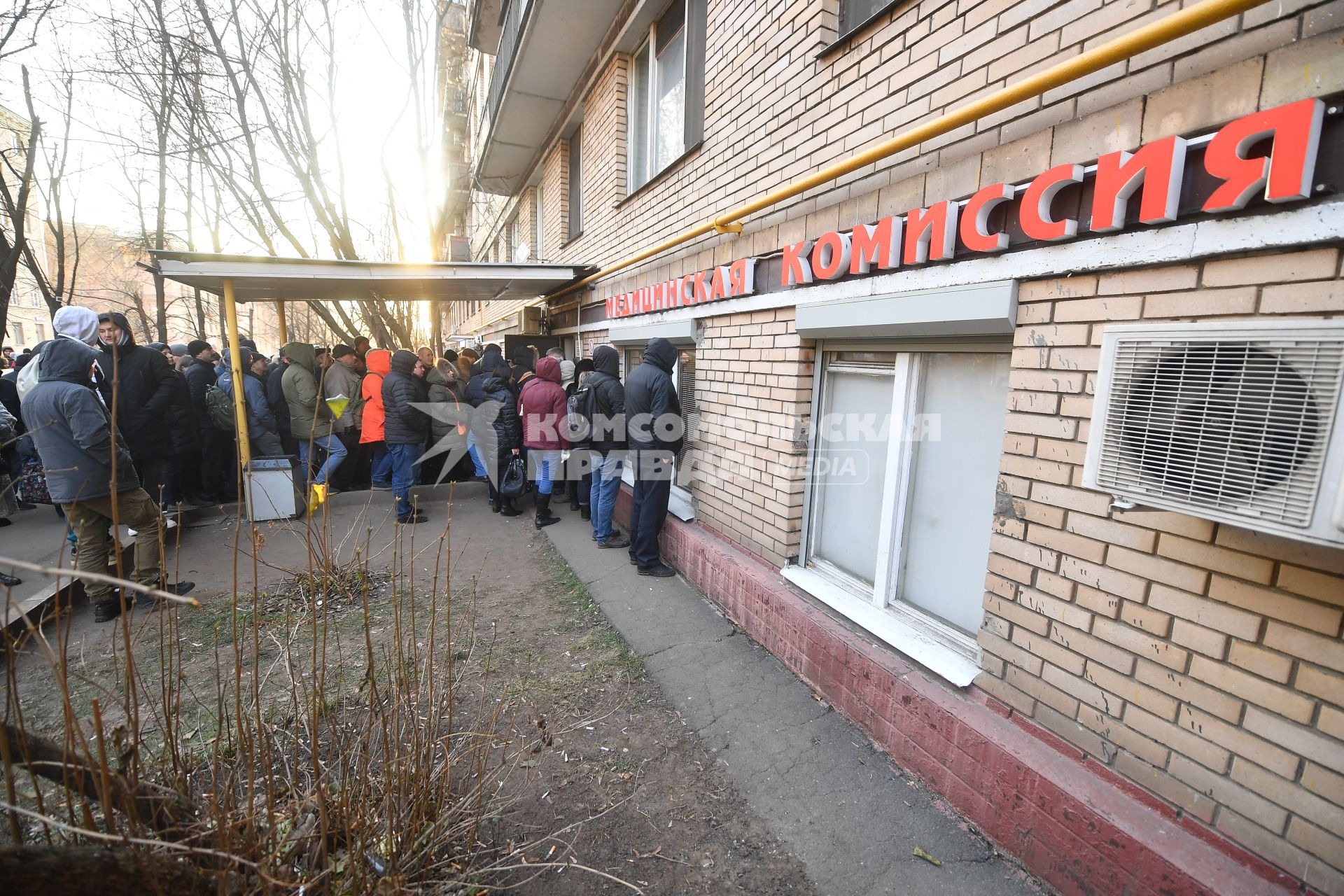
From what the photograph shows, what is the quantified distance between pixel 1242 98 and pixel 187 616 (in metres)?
5.90

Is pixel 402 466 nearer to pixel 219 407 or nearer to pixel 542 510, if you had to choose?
pixel 542 510

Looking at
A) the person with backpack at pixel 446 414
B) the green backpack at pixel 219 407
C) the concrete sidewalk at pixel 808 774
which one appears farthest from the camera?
the person with backpack at pixel 446 414

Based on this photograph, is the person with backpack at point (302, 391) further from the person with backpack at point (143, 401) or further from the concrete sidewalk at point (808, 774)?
the concrete sidewalk at point (808, 774)

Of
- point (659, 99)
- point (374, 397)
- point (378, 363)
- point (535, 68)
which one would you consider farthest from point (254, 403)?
point (659, 99)

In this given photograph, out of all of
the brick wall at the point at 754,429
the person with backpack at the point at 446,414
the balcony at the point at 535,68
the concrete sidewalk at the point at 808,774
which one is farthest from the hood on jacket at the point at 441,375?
the concrete sidewalk at the point at 808,774

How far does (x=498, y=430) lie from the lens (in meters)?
6.45

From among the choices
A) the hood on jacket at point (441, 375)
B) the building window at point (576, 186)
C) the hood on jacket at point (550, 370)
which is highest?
the building window at point (576, 186)

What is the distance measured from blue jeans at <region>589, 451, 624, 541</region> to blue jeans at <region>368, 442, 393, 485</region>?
308 centimetres

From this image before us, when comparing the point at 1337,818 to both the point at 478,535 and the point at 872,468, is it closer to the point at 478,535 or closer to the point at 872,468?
the point at 872,468

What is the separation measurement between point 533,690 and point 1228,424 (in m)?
Result: 3.12

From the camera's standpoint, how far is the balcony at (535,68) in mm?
5832

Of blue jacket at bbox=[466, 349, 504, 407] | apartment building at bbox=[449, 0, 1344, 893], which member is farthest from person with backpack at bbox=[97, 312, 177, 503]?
apartment building at bbox=[449, 0, 1344, 893]

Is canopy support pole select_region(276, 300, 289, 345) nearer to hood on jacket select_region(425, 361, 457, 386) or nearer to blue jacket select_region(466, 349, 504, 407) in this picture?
hood on jacket select_region(425, 361, 457, 386)

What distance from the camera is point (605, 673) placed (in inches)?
131
